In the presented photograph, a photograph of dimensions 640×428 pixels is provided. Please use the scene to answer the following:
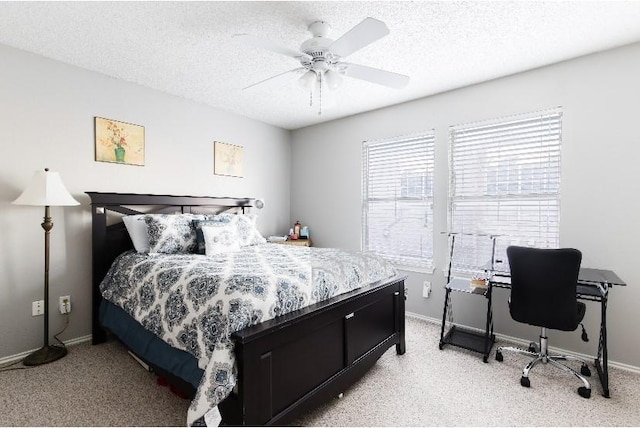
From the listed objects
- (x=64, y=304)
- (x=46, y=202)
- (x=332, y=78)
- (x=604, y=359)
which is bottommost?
(x=604, y=359)

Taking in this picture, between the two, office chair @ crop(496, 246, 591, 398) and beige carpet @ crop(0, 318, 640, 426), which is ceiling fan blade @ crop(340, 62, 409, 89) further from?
beige carpet @ crop(0, 318, 640, 426)

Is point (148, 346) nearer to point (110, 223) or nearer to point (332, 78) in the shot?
point (110, 223)

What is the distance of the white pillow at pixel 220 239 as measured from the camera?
2797mm

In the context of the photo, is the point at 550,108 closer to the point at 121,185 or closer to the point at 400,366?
the point at 400,366

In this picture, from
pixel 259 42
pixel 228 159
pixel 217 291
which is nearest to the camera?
pixel 217 291

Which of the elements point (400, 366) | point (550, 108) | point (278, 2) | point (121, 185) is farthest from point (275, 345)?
point (550, 108)

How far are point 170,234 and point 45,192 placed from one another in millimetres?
933

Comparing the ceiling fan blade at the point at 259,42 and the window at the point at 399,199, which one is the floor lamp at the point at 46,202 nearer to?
the ceiling fan blade at the point at 259,42

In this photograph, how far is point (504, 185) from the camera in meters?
3.07

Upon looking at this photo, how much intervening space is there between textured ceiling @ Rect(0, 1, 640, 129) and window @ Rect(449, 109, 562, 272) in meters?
0.54

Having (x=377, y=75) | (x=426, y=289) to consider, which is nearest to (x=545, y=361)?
(x=426, y=289)

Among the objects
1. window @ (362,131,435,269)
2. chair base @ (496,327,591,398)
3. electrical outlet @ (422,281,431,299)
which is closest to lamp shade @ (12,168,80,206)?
window @ (362,131,435,269)

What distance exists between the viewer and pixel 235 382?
4.88 feet

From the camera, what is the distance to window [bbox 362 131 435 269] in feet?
11.9
